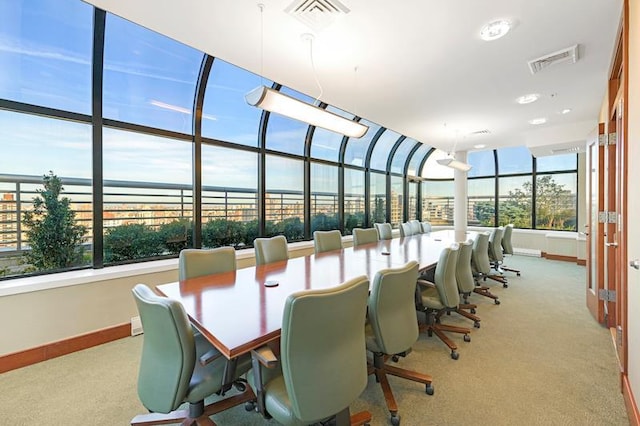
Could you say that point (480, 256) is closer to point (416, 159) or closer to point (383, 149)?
point (383, 149)

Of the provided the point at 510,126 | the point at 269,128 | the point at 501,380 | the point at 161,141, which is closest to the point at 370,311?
the point at 501,380

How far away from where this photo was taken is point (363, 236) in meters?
4.82

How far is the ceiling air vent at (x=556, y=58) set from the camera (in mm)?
2841

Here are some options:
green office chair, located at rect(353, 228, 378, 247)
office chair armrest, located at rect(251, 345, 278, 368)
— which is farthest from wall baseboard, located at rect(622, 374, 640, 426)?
green office chair, located at rect(353, 228, 378, 247)

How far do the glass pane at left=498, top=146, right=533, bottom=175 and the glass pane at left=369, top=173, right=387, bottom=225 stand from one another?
358cm

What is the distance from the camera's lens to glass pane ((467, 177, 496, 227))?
8.37 meters

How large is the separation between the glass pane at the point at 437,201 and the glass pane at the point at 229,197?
22.0 ft

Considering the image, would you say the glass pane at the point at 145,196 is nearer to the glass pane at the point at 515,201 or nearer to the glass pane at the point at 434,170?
the glass pane at the point at 434,170

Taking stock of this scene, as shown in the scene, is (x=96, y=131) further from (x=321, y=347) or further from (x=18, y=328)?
(x=321, y=347)

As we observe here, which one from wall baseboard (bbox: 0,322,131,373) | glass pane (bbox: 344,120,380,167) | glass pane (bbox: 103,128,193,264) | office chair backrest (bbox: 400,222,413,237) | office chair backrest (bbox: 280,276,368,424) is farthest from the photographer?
glass pane (bbox: 344,120,380,167)

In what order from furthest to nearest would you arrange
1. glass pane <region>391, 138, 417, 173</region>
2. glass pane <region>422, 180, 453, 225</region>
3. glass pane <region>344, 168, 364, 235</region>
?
glass pane <region>422, 180, 453, 225</region> < glass pane <region>391, 138, 417, 173</region> < glass pane <region>344, 168, 364, 235</region>

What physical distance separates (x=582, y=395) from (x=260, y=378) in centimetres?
236

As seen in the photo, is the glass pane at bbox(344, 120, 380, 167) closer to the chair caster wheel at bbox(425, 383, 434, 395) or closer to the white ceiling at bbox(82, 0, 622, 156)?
the white ceiling at bbox(82, 0, 622, 156)

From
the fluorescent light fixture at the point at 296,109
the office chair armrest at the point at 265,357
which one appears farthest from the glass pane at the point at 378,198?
the office chair armrest at the point at 265,357
